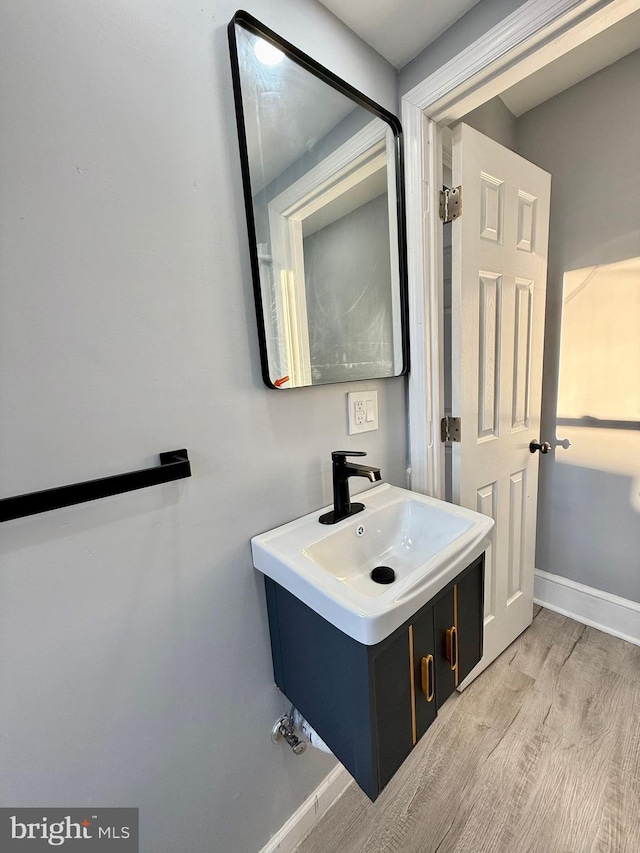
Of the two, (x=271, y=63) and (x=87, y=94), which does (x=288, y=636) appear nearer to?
(x=87, y=94)

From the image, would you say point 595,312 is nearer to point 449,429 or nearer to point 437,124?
point 449,429

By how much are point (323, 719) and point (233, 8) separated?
162cm

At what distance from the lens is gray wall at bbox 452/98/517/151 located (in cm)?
147

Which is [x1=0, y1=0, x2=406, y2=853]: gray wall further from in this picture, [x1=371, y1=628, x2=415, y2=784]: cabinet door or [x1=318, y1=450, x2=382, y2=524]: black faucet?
[x1=371, y1=628, x2=415, y2=784]: cabinet door

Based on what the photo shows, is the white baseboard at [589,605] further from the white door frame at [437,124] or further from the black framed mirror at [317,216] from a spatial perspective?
the black framed mirror at [317,216]

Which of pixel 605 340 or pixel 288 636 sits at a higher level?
pixel 605 340

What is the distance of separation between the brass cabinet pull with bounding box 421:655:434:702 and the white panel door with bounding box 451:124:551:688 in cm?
64

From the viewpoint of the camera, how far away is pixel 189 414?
2.56ft

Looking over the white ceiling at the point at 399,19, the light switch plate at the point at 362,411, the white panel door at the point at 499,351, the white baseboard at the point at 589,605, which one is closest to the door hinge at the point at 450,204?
the white panel door at the point at 499,351

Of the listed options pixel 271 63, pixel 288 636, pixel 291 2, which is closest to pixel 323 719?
pixel 288 636

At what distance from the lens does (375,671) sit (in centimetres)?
67

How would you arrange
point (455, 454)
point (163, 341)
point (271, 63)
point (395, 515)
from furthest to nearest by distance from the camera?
1. point (455, 454)
2. point (395, 515)
3. point (271, 63)
4. point (163, 341)

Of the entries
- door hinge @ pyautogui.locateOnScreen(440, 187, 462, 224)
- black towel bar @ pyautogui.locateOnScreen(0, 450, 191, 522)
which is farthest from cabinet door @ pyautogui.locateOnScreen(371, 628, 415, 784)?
door hinge @ pyautogui.locateOnScreen(440, 187, 462, 224)

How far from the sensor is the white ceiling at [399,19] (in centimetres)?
93
